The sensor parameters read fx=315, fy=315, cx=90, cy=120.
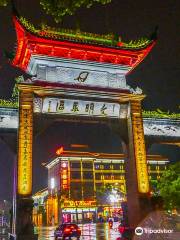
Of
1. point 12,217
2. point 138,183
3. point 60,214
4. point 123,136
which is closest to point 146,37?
point 123,136

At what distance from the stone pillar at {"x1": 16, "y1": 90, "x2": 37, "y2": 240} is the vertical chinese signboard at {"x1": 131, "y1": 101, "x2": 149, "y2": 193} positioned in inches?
266

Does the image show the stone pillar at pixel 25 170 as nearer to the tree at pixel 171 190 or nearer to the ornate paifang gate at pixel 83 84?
the ornate paifang gate at pixel 83 84

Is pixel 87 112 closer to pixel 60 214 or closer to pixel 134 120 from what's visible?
pixel 134 120

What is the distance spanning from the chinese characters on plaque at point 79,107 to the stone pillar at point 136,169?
42.5 inches

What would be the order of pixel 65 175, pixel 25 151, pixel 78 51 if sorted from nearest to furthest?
1. pixel 25 151
2. pixel 78 51
3. pixel 65 175

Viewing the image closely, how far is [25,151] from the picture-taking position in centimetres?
1831

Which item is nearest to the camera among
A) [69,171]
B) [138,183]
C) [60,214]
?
[138,183]

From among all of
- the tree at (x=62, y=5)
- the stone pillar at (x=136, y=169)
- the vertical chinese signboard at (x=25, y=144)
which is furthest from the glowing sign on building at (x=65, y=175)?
the tree at (x=62, y=5)

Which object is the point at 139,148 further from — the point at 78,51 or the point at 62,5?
the point at 62,5

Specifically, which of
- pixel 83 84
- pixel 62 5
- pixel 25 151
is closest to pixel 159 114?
pixel 83 84

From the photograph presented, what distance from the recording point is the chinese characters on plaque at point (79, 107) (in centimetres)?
2023

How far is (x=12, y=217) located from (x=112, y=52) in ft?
40.7

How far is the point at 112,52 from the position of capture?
21.6 meters

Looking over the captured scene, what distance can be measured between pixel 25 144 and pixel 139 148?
7.29 m
